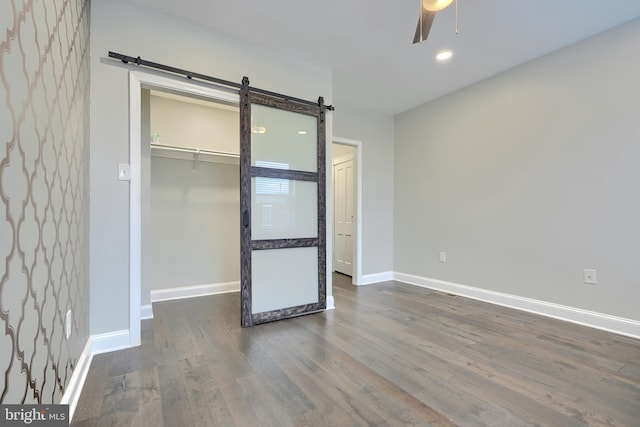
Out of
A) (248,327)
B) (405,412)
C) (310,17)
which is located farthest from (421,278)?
(310,17)

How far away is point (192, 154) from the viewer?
12.1ft

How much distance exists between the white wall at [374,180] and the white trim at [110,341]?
127 inches

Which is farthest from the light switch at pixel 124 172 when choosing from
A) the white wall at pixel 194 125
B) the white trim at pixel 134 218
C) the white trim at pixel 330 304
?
the white trim at pixel 330 304

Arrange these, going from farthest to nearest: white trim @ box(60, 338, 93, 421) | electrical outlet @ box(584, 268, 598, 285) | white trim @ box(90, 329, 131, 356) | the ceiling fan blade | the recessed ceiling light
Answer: the recessed ceiling light < electrical outlet @ box(584, 268, 598, 285) < white trim @ box(90, 329, 131, 356) < the ceiling fan blade < white trim @ box(60, 338, 93, 421)

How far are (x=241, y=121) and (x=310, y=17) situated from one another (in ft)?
3.63

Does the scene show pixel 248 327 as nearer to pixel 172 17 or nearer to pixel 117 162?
pixel 117 162

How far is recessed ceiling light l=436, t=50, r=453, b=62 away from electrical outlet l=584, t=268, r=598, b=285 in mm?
2606

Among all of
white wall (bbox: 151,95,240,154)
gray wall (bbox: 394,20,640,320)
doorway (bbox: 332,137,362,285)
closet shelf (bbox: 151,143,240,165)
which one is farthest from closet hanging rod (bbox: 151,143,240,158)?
gray wall (bbox: 394,20,640,320)

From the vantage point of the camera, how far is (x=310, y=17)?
252 centimetres

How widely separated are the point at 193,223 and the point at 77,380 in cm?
230

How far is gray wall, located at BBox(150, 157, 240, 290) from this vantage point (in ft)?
11.8

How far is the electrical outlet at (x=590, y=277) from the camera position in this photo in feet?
9.16

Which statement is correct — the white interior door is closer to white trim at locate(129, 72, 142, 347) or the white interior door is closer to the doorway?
the doorway

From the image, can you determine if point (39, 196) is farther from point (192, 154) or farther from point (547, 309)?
point (547, 309)
